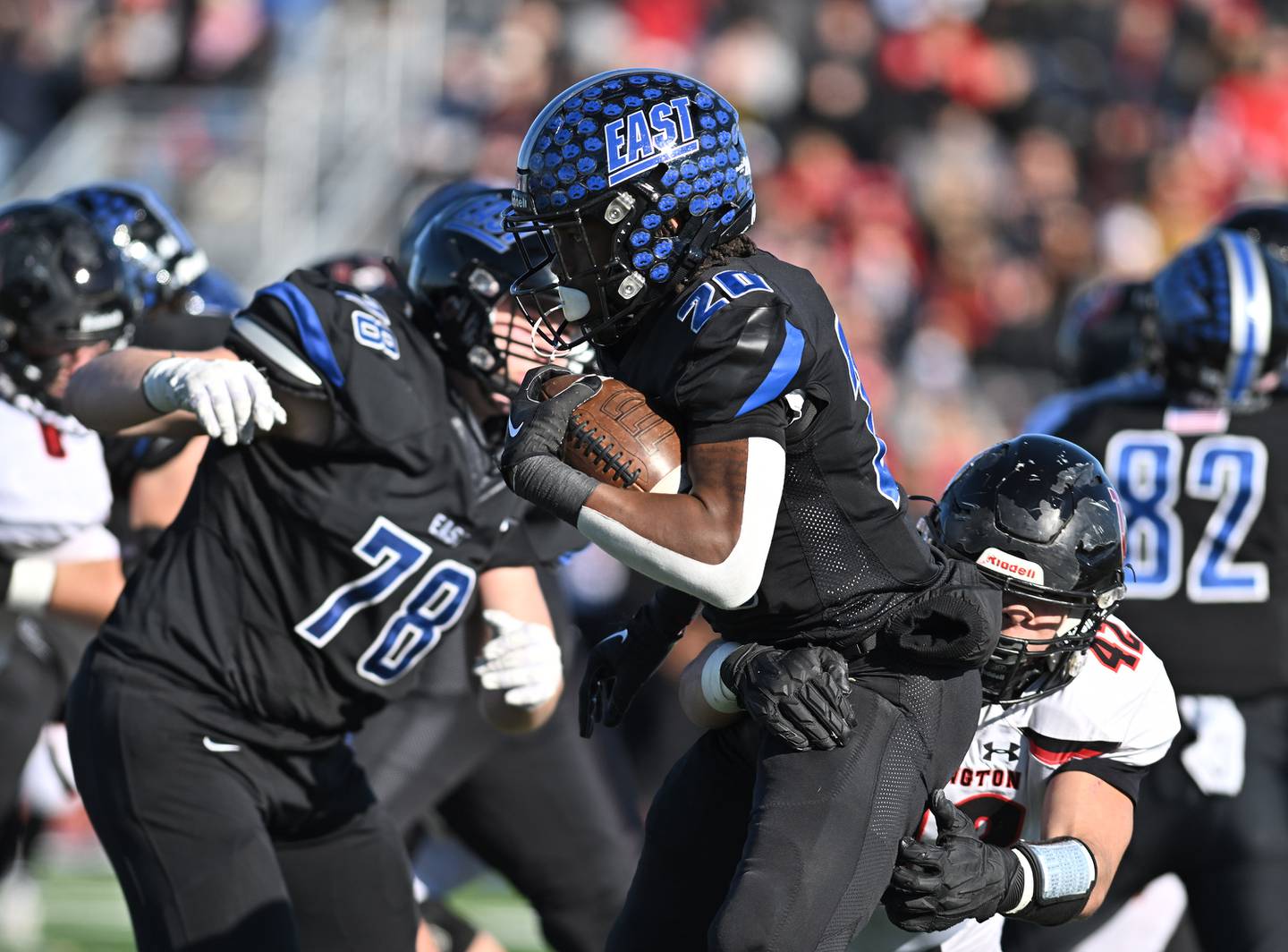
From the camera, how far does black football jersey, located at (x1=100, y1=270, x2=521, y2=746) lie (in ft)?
10.7

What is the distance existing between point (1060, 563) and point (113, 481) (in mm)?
2357

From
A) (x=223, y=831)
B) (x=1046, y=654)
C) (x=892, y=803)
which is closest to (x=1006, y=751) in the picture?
(x=1046, y=654)

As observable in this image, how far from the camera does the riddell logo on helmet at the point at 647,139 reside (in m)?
2.72

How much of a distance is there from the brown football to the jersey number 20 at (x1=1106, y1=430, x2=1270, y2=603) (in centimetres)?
209

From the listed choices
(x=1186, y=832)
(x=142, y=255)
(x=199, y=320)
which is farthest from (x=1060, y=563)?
(x=142, y=255)

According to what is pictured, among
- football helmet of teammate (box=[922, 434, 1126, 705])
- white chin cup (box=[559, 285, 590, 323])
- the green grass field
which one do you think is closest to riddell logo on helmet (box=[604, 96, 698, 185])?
white chin cup (box=[559, 285, 590, 323])

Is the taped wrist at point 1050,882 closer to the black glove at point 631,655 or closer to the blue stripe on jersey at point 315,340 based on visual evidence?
the black glove at point 631,655

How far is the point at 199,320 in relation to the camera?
167 inches

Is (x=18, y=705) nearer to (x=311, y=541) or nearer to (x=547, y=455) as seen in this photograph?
(x=311, y=541)

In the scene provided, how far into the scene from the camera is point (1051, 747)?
309cm

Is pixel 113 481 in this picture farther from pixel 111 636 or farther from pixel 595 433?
pixel 595 433

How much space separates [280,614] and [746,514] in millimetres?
1142

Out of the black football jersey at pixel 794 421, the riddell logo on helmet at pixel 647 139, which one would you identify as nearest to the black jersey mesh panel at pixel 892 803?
the black football jersey at pixel 794 421

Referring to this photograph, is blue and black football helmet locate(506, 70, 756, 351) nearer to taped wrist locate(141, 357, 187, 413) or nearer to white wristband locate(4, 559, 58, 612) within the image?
taped wrist locate(141, 357, 187, 413)
